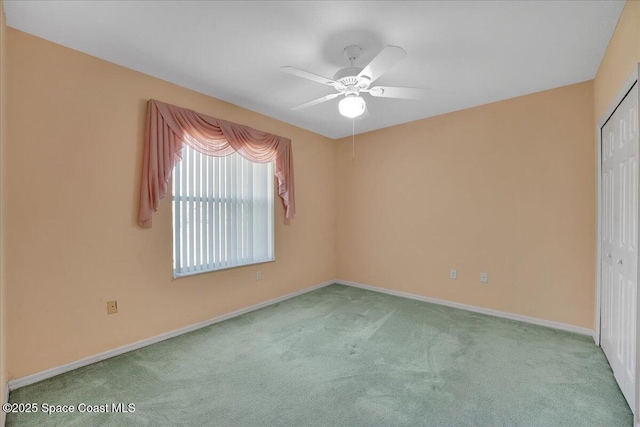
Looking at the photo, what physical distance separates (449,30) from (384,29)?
47 cm

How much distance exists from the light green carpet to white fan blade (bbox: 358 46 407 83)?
2.22 m

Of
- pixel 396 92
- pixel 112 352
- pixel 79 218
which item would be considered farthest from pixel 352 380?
pixel 79 218

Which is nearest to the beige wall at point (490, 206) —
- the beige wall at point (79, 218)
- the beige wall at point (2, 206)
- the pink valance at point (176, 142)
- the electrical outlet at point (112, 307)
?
the pink valance at point (176, 142)

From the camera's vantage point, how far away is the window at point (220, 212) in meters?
2.94

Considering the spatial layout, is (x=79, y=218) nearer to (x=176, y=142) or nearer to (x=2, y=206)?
(x=2, y=206)

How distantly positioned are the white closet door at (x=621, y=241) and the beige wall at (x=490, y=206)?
0.38 metres

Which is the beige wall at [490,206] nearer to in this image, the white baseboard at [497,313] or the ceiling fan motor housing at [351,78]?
the white baseboard at [497,313]

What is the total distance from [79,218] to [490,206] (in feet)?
13.6

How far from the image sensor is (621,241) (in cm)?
201

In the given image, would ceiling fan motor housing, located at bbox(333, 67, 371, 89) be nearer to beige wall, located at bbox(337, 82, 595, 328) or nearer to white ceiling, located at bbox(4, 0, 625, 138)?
white ceiling, located at bbox(4, 0, 625, 138)

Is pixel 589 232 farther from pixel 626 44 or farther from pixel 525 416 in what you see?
pixel 525 416

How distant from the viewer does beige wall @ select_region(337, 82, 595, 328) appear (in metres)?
2.88

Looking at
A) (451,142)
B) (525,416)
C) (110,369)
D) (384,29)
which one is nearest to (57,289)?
(110,369)

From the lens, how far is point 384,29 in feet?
6.60
